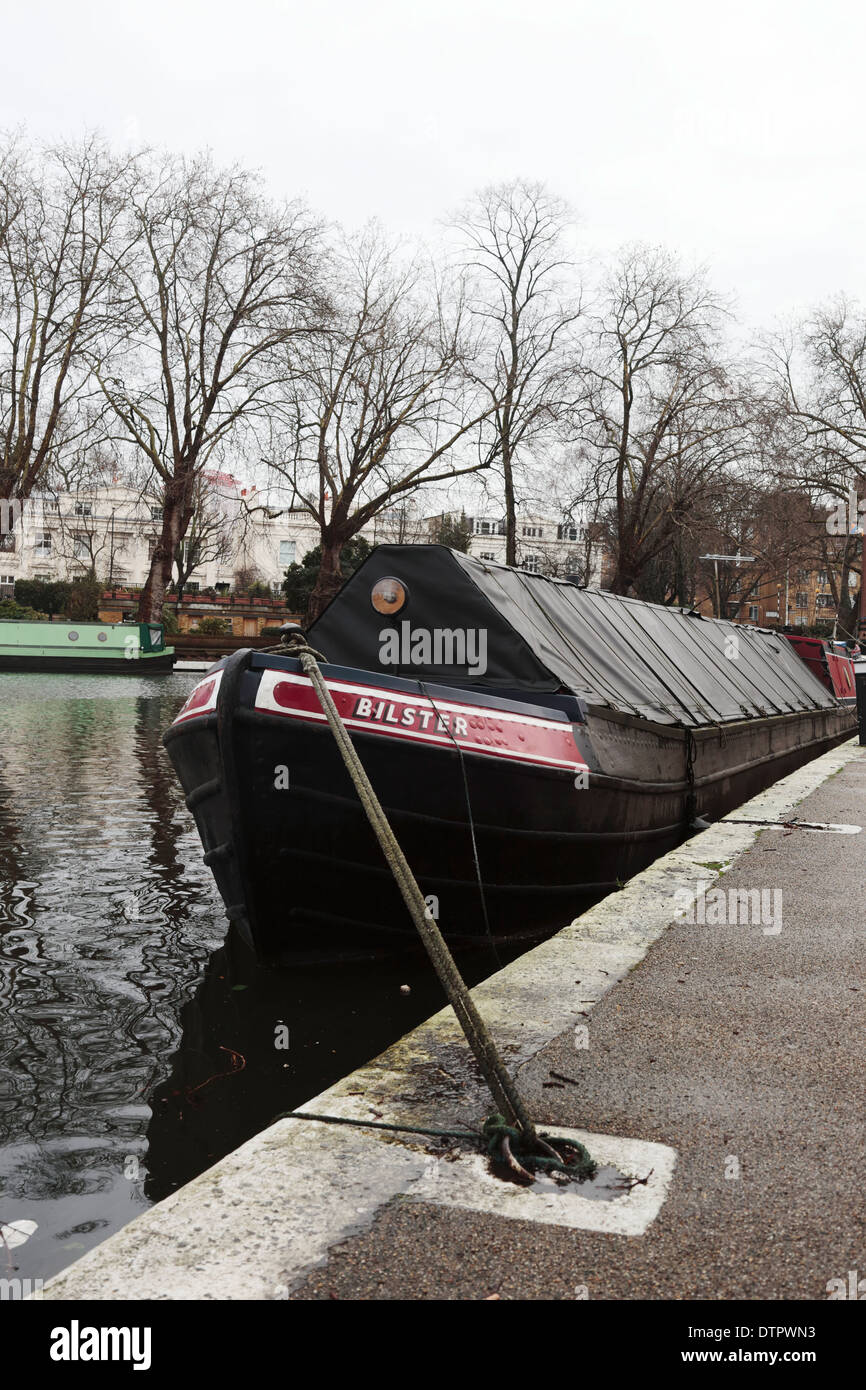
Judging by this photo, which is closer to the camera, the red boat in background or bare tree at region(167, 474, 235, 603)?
the red boat in background

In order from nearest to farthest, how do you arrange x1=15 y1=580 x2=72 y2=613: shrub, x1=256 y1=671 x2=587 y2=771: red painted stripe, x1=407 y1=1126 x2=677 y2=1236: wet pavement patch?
x1=407 y1=1126 x2=677 y2=1236: wet pavement patch
x1=256 y1=671 x2=587 y2=771: red painted stripe
x1=15 y1=580 x2=72 y2=613: shrub

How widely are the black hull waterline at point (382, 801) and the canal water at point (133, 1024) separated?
0.37 meters

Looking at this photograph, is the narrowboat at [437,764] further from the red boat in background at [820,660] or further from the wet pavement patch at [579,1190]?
the red boat in background at [820,660]

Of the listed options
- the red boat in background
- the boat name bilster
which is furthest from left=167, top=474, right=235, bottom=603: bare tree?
the boat name bilster

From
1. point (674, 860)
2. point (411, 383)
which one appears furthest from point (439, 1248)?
point (411, 383)

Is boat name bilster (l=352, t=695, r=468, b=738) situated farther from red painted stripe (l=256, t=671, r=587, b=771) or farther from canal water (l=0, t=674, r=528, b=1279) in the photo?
canal water (l=0, t=674, r=528, b=1279)

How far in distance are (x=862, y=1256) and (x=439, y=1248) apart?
921mm

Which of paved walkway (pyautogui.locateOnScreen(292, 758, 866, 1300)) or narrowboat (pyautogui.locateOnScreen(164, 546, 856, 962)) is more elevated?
narrowboat (pyautogui.locateOnScreen(164, 546, 856, 962))

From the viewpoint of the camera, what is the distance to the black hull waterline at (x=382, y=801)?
19.2 feet

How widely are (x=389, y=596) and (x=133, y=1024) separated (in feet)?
10.9

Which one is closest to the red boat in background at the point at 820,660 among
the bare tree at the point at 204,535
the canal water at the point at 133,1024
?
the canal water at the point at 133,1024

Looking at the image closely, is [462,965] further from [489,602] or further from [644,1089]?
[644,1089]

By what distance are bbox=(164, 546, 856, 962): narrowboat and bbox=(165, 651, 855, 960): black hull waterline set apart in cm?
1

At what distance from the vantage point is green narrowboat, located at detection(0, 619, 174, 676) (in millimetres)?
35188
